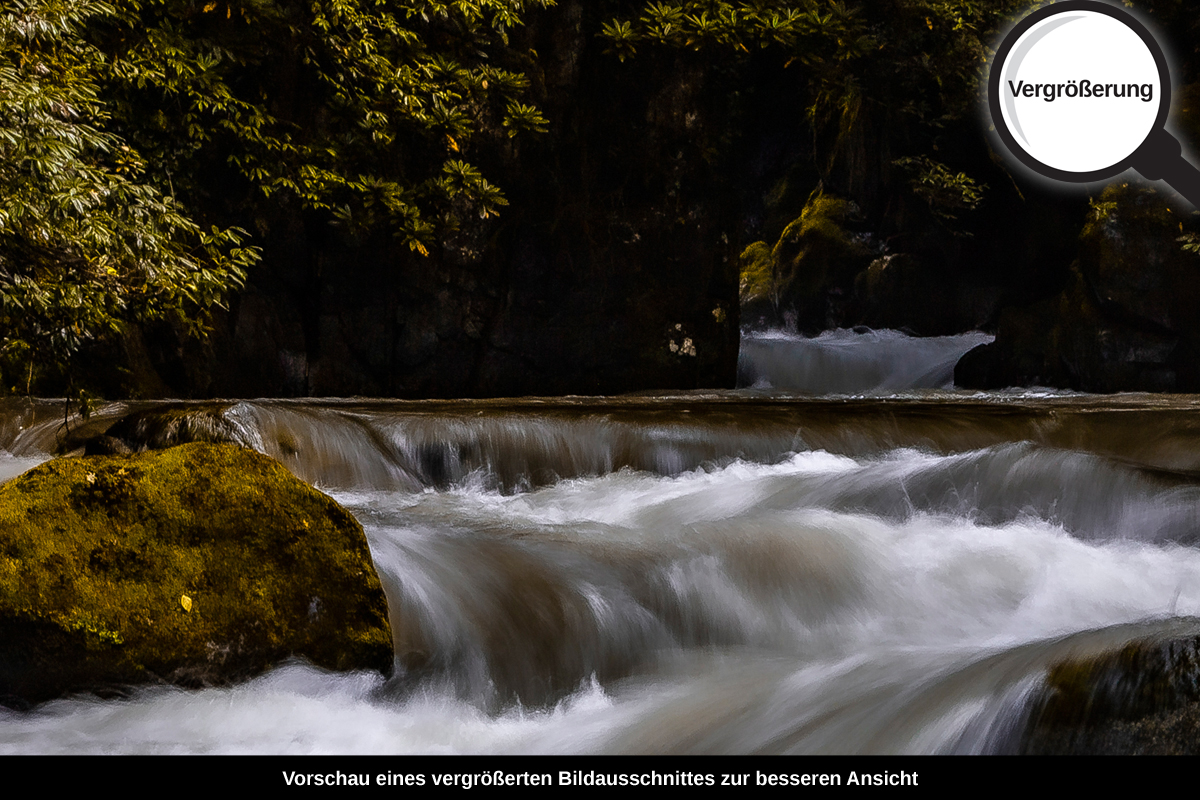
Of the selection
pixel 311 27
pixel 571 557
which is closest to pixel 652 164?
pixel 311 27

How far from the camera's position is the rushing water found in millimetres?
3391

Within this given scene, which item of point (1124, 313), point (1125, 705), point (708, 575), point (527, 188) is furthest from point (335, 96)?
point (1124, 313)

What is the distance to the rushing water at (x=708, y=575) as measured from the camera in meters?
3.39

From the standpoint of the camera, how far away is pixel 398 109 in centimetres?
888

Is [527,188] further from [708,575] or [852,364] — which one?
[708,575]

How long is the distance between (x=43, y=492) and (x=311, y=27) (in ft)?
19.6

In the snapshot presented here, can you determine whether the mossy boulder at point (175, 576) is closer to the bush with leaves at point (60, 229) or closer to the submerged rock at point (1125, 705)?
the bush with leaves at point (60, 229)

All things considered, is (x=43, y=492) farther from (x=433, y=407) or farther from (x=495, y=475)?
(x=433, y=407)

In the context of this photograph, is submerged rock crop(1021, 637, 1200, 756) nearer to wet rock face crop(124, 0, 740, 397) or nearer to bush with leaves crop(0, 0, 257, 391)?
bush with leaves crop(0, 0, 257, 391)

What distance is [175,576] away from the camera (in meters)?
3.61

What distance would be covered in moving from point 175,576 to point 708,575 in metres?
2.43

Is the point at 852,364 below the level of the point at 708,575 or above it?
above

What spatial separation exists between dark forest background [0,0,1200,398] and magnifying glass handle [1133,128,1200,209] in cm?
108

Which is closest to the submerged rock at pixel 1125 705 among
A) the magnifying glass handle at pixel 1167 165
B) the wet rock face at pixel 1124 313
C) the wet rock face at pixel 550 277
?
the magnifying glass handle at pixel 1167 165
